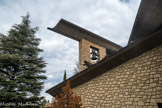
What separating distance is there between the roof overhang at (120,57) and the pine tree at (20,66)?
5.61 meters

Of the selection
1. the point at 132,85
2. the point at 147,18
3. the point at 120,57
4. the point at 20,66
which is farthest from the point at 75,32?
the point at 20,66

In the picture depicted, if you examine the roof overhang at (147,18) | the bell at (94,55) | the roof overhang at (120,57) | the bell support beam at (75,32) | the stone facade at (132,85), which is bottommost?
the stone facade at (132,85)

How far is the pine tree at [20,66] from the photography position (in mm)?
9633

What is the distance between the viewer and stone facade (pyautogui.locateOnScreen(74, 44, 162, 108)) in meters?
3.95

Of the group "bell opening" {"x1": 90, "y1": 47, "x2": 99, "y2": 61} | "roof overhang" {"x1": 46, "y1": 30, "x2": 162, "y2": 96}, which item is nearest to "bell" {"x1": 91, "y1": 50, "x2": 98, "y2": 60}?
"bell opening" {"x1": 90, "y1": 47, "x2": 99, "y2": 61}

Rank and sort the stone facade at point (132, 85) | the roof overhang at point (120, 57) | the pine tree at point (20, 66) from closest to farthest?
1. the stone facade at point (132, 85)
2. the roof overhang at point (120, 57)
3. the pine tree at point (20, 66)

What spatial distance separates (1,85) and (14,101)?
167 centimetres

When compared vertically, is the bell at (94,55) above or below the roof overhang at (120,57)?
above

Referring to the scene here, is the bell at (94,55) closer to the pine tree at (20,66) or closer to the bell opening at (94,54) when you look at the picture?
the bell opening at (94,54)

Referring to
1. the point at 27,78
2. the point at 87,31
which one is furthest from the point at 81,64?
the point at 27,78

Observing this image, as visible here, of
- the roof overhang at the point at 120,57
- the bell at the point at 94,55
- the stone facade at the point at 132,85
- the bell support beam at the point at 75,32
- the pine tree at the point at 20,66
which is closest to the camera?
the stone facade at the point at 132,85

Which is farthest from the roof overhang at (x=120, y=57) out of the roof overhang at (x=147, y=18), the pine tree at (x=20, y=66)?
the pine tree at (x=20, y=66)

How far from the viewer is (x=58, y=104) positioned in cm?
468

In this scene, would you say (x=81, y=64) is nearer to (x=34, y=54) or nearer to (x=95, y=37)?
(x=95, y=37)
